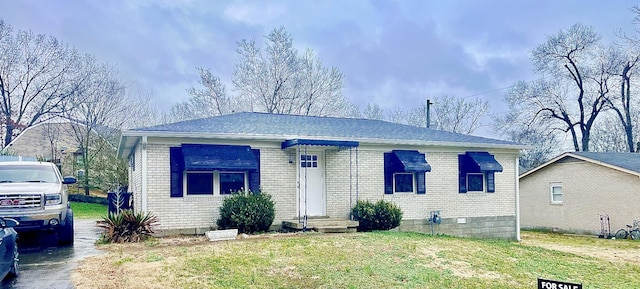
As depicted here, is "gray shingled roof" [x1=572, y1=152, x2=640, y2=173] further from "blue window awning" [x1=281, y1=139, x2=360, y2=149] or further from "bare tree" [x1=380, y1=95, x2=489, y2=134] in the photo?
"bare tree" [x1=380, y1=95, x2=489, y2=134]

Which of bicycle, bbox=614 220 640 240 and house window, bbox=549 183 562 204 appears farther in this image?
house window, bbox=549 183 562 204

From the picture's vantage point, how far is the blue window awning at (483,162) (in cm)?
1534

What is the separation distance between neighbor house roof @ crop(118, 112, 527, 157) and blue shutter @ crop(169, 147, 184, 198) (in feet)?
1.57

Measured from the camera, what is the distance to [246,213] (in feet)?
39.3

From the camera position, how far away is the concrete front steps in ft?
40.7

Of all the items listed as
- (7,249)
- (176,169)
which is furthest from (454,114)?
(7,249)

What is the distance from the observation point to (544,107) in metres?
33.3

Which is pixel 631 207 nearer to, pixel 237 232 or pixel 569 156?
pixel 569 156

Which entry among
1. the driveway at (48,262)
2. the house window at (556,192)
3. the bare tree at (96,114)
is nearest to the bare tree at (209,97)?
the bare tree at (96,114)

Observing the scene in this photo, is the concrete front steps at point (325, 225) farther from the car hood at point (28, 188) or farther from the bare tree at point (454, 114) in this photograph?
the bare tree at point (454, 114)

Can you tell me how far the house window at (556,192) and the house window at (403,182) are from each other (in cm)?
1029

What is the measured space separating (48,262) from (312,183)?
Result: 23.5ft

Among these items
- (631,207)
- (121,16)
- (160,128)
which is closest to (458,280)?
(160,128)

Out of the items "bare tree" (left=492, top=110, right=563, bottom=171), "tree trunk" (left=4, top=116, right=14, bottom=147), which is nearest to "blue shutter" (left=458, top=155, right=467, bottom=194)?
"bare tree" (left=492, top=110, right=563, bottom=171)
